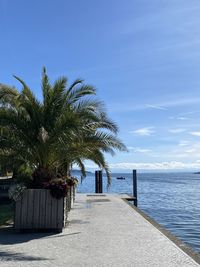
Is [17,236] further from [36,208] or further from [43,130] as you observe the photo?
[43,130]

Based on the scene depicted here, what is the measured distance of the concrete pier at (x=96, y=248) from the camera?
6.26 meters

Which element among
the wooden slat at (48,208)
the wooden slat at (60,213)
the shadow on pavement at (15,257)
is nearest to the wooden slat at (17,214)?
the wooden slat at (48,208)

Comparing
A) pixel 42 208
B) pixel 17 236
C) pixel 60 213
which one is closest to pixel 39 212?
pixel 42 208

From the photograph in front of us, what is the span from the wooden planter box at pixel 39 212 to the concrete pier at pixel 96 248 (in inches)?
12.7

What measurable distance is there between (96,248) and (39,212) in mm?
2729

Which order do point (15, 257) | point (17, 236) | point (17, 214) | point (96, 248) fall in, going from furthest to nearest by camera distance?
point (17, 214) < point (17, 236) < point (96, 248) < point (15, 257)

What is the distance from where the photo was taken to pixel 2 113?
10.3 metres

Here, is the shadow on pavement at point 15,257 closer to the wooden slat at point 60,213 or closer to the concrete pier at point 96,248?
the concrete pier at point 96,248

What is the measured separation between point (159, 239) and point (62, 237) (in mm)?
2124

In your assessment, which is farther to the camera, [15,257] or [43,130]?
[43,130]

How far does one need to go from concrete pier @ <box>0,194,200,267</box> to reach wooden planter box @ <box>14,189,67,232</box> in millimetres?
321

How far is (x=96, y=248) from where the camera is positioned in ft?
24.1

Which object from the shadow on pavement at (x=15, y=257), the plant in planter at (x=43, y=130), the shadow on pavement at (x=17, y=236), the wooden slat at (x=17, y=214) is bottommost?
the shadow on pavement at (x=15, y=257)

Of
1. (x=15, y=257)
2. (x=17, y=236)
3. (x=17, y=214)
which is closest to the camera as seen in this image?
(x=15, y=257)
